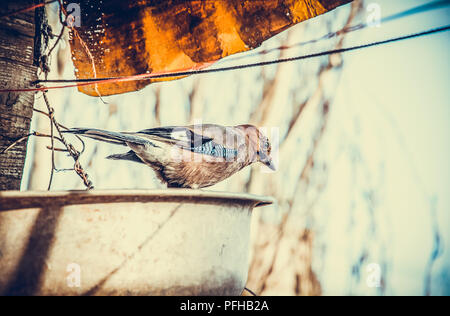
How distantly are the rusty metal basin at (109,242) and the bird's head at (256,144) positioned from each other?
3.53 feet

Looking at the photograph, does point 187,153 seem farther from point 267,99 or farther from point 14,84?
point 267,99

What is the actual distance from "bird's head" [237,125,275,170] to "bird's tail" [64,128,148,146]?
70cm

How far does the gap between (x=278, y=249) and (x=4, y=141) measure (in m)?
3.08

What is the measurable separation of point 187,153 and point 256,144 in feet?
1.91

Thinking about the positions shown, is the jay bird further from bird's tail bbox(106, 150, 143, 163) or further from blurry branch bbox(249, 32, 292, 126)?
blurry branch bbox(249, 32, 292, 126)

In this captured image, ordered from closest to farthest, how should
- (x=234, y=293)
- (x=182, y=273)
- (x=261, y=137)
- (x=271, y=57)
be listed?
(x=182, y=273) → (x=234, y=293) → (x=261, y=137) → (x=271, y=57)

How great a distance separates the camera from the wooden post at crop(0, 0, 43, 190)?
5.30ft

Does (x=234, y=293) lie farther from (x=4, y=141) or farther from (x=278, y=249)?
(x=278, y=249)

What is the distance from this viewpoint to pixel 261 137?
2230 millimetres

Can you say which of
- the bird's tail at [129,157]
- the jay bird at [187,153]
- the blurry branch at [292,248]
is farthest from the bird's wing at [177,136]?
the blurry branch at [292,248]

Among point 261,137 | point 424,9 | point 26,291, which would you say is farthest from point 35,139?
point 424,9

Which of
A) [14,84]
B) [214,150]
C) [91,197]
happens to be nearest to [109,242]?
[91,197]

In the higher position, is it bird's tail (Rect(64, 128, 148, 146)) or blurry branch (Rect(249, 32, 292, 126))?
blurry branch (Rect(249, 32, 292, 126))

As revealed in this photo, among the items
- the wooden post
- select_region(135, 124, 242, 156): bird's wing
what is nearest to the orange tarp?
the wooden post
